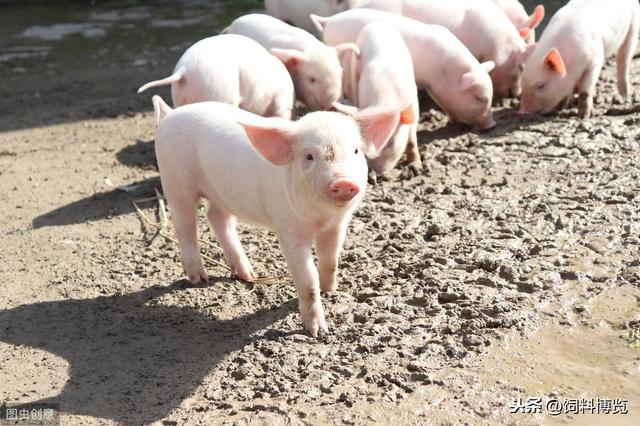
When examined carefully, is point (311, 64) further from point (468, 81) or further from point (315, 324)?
point (315, 324)

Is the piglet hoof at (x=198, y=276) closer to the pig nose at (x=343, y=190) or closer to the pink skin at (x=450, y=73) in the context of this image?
the pig nose at (x=343, y=190)

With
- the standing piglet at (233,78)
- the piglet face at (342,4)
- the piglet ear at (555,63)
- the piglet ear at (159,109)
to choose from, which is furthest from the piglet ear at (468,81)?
the piglet ear at (159,109)

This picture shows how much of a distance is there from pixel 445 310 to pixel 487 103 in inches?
101

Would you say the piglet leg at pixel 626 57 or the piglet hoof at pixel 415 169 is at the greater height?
the piglet leg at pixel 626 57

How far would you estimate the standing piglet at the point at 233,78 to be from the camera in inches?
204

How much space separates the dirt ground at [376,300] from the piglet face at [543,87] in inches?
9.0

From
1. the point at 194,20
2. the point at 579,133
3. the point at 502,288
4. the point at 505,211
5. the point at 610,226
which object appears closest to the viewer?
the point at 502,288

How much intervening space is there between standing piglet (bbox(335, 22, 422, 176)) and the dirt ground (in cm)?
15

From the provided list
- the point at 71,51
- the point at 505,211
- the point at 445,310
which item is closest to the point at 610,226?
the point at 505,211

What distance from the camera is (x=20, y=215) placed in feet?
17.5

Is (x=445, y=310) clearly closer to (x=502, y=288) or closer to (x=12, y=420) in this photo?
(x=502, y=288)

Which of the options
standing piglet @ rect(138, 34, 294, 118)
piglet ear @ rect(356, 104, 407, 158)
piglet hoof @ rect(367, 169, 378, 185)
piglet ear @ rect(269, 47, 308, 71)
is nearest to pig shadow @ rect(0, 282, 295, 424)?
piglet ear @ rect(356, 104, 407, 158)

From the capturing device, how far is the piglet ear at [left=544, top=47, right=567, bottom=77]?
6172 millimetres

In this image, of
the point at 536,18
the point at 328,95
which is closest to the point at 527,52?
the point at 536,18
